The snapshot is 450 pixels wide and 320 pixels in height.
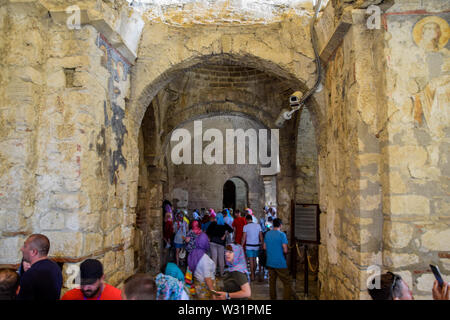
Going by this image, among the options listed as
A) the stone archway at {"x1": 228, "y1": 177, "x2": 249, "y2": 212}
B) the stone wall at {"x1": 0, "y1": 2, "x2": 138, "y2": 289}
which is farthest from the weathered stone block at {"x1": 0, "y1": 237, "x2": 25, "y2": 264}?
the stone archway at {"x1": 228, "y1": 177, "x2": 249, "y2": 212}

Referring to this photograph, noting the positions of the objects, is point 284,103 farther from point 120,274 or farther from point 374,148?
point 120,274

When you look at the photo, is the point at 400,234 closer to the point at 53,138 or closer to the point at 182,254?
the point at 53,138

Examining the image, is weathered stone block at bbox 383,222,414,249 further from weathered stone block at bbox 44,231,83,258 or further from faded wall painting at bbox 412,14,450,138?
weathered stone block at bbox 44,231,83,258

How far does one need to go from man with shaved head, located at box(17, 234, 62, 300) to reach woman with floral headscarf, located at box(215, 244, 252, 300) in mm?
1328

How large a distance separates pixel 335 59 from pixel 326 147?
1.03m

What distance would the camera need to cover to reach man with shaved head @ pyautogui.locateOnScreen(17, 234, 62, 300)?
1.94 meters

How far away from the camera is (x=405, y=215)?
2666 millimetres

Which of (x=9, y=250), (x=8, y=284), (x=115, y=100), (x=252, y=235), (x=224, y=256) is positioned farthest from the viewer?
(x=252, y=235)

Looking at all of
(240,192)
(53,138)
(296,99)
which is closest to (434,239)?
(296,99)

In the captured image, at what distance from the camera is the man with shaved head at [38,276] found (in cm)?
194

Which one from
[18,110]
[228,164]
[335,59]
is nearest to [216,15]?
[335,59]

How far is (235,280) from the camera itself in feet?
9.47

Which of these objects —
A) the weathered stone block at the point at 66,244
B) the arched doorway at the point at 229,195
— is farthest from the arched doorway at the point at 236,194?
the weathered stone block at the point at 66,244

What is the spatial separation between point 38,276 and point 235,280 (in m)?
1.56
